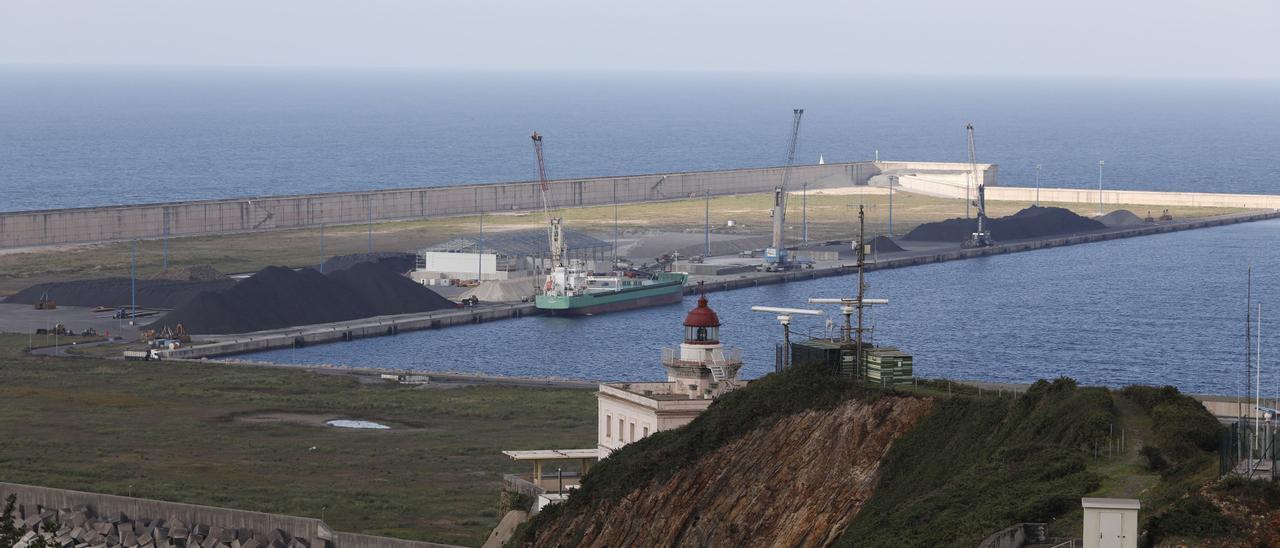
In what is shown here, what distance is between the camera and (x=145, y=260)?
125 m

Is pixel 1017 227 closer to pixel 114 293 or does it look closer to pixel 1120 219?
pixel 1120 219

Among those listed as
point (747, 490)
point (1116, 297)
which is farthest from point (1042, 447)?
point (1116, 297)

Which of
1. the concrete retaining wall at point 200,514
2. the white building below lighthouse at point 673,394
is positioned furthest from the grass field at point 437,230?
the white building below lighthouse at point 673,394

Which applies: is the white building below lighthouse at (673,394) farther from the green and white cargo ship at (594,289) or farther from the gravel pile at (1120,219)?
the gravel pile at (1120,219)

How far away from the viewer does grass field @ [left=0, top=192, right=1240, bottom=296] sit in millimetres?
121500

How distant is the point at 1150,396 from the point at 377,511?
73.9 ft

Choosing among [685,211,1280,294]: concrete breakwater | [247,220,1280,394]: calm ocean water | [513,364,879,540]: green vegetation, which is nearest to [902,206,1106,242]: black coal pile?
[685,211,1280,294]: concrete breakwater

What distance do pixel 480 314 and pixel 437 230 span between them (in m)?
43.0

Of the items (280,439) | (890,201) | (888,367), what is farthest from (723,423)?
(890,201)

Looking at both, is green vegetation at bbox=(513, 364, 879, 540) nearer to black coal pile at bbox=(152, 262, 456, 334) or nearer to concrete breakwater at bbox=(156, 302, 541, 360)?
concrete breakwater at bbox=(156, 302, 541, 360)

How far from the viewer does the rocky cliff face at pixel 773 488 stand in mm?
31219

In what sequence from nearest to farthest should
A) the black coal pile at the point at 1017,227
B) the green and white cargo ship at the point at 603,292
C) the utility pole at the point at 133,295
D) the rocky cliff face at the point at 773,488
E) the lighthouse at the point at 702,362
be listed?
1. the rocky cliff face at the point at 773,488
2. the lighthouse at the point at 702,362
3. the utility pole at the point at 133,295
4. the green and white cargo ship at the point at 603,292
5. the black coal pile at the point at 1017,227

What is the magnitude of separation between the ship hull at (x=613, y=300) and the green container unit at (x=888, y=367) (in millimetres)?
74412

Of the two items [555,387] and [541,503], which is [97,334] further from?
[541,503]
